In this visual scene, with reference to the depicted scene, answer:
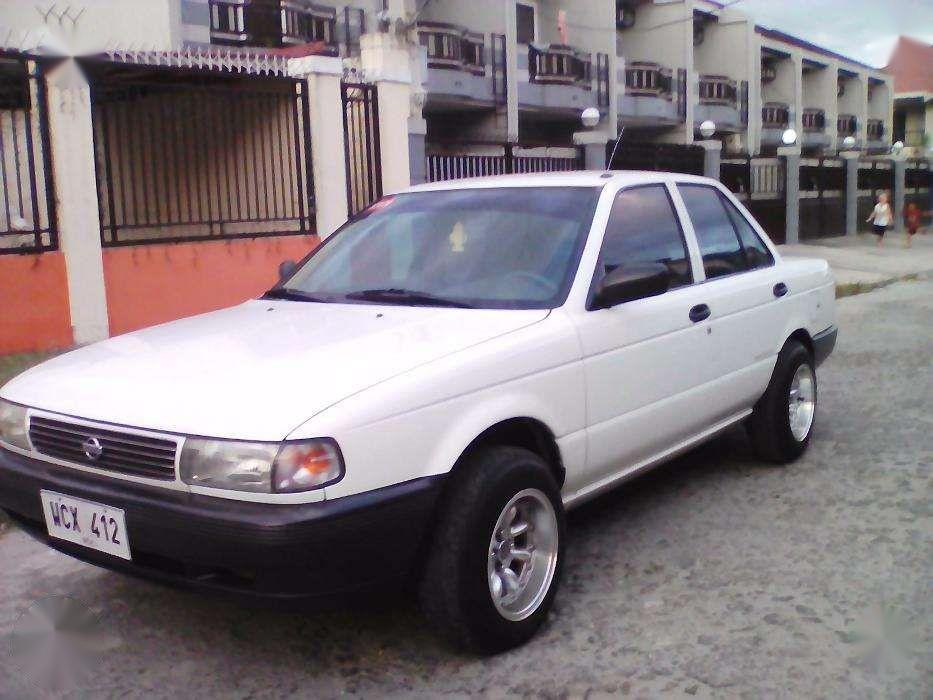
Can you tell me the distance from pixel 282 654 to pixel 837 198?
29023 mm

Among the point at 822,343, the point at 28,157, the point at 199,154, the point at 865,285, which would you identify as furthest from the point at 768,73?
the point at 822,343

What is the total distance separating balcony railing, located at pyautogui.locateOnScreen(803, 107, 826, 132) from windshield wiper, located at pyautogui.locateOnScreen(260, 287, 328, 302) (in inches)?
1416

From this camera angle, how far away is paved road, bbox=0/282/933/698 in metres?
3.21

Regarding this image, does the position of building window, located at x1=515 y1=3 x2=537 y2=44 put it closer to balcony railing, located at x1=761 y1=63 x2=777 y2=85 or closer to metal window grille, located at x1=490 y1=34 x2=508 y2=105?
metal window grille, located at x1=490 y1=34 x2=508 y2=105

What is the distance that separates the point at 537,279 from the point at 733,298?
1377 mm

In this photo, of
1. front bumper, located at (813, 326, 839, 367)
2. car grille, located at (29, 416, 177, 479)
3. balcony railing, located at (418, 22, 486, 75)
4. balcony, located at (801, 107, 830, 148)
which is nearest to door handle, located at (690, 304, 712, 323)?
front bumper, located at (813, 326, 839, 367)

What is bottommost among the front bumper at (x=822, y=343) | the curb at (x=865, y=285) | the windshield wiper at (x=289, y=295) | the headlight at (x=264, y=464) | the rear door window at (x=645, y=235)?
the curb at (x=865, y=285)

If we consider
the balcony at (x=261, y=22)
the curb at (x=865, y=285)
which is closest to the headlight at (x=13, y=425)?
the balcony at (x=261, y=22)

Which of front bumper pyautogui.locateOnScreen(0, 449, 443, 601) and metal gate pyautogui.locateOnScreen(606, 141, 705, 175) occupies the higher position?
metal gate pyautogui.locateOnScreen(606, 141, 705, 175)

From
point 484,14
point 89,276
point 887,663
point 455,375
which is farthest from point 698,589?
point 484,14

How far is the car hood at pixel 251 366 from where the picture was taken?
2.91 metres

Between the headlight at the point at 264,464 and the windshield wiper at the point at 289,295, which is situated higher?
the windshield wiper at the point at 289,295

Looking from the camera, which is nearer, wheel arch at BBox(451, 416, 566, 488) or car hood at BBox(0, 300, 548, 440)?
car hood at BBox(0, 300, 548, 440)

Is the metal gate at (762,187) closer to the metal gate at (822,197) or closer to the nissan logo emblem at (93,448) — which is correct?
Answer: the metal gate at (822,197)
